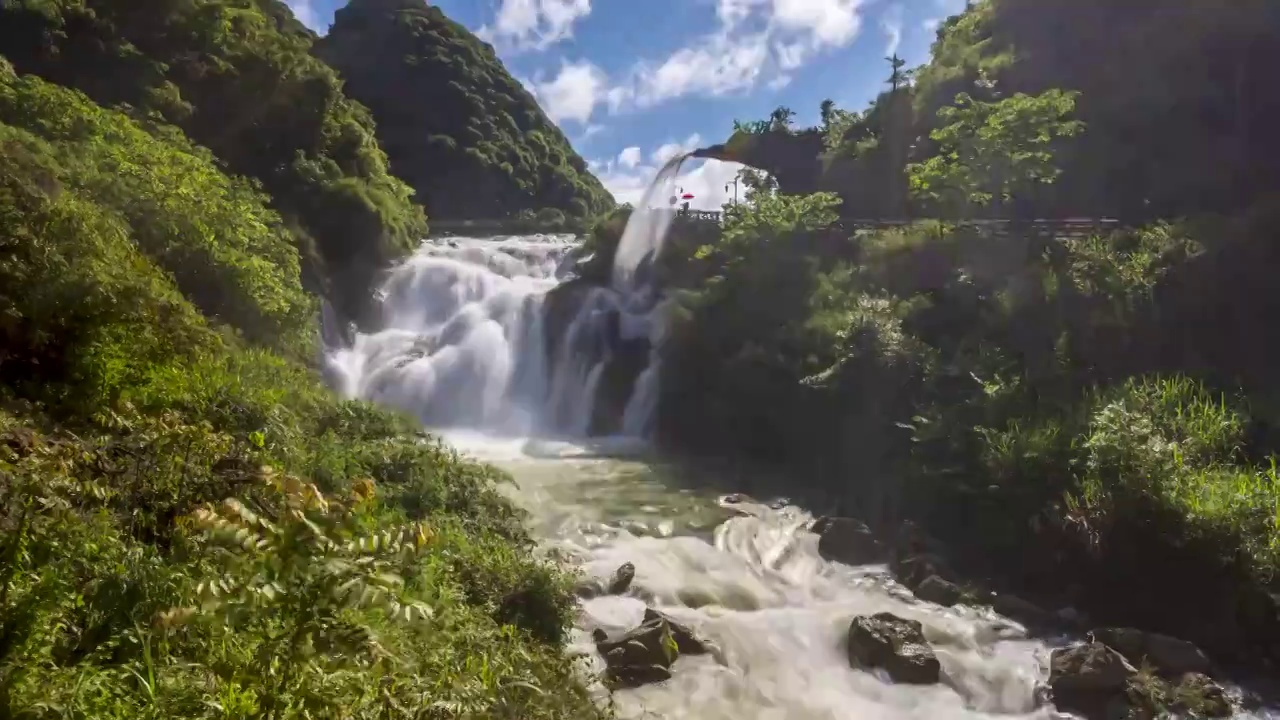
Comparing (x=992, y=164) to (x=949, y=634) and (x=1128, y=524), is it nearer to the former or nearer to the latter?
(x=1128, y=524)

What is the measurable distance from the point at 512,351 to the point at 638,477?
8.73 meters

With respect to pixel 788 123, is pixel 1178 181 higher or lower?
lower

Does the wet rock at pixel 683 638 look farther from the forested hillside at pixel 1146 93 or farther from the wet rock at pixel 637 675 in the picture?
the forested hillside at pixel 1146 93

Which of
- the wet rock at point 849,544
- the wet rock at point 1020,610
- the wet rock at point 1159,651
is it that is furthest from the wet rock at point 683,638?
the wet rock at point 1159,651

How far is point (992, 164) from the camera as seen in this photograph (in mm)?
19391

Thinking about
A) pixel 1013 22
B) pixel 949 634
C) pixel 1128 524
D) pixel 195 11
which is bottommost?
pixel 949 634

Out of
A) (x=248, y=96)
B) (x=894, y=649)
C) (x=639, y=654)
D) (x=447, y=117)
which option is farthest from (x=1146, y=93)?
(x=447, y=117)

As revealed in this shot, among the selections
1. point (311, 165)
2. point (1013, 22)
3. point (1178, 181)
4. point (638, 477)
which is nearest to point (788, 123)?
point (1013, 22)

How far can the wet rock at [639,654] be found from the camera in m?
8.88

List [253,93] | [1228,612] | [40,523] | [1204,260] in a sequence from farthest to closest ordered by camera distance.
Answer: [253,93], [1204,260], [1228,612], [40,523]

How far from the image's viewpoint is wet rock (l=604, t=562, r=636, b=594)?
11289 mm

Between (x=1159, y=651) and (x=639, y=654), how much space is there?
257 inches

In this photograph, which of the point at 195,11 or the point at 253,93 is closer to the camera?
the point at 195,11

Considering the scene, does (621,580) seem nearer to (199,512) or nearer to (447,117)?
(199,512)
